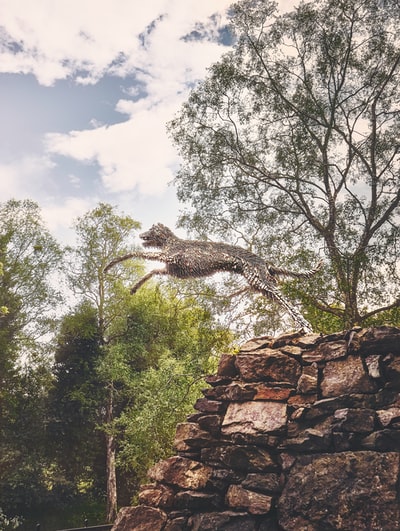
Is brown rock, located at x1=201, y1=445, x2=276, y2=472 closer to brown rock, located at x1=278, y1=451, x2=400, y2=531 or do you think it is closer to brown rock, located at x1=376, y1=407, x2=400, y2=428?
brown rock, located at x1=278, y1=451, x2=400, y2=531

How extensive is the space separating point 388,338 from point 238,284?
6318 millimetres

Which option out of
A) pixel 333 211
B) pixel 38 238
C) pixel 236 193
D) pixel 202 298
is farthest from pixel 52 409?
pixel 333 211

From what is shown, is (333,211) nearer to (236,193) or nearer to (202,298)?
(236,193)

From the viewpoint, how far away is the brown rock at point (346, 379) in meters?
4.98

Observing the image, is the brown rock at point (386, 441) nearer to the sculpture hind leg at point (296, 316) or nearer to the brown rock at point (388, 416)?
the brown rock at point (388, 416)

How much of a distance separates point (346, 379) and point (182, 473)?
2515 mm

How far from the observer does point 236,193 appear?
11750 mm

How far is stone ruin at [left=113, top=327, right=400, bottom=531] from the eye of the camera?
14.4ft

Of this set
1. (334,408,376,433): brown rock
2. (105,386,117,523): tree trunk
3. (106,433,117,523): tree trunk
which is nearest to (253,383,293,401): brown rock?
(334,408,376,433): brown rock

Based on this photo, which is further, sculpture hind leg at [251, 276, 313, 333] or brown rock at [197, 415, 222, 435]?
sculpture hind leg at [251, 276, 313, 333]

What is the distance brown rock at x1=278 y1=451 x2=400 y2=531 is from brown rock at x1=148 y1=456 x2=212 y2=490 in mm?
1086

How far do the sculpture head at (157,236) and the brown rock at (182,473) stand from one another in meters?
4.58

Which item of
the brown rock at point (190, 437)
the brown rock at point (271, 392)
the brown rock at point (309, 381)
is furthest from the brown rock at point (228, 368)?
the brown rock at point (309, 381)

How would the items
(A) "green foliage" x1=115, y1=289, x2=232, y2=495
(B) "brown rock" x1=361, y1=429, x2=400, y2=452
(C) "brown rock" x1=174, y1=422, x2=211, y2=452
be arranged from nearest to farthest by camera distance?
1. (B) "brown rock" x1=361, y1=429, x2=400, y2=452
2. (C) "brown rock" x1=174, y1=422, x2=211, y2=452
3. (A) "green foliage" x1=115, y1=289, x2=232, y2=495
